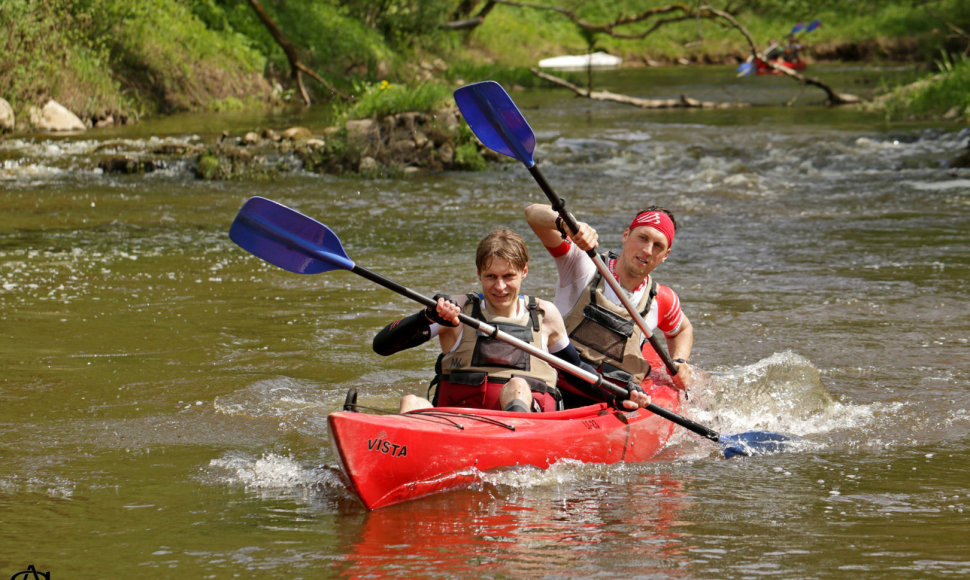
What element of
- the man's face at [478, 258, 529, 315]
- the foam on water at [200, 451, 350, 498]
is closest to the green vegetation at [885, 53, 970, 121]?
the man's face at [478, 258, 529, 315]

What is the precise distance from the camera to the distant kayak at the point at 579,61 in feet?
99.3

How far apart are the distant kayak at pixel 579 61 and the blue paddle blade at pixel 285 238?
2620 cm

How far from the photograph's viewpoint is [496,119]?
466 centimetres

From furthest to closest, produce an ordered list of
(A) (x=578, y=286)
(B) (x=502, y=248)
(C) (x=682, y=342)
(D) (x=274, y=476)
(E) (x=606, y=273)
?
(C) (x=682, y=342), (A) (x=578, y=286), (E) (x=606, y=273), (D) (x=274, y=476), (B) (x=502, y=248)

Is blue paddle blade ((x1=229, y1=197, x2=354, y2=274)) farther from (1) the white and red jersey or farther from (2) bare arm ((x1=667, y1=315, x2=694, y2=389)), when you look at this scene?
(2) bare arm ((x1=667, y1=315, x2=694, y2=389))

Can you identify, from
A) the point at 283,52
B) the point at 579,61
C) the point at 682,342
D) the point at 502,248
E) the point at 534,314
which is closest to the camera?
the point at 502,248

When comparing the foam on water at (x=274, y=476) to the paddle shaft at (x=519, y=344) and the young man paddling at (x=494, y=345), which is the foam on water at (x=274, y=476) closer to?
the young man paddling at (x=494, y=345)

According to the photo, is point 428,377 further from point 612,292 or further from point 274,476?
point 274,476

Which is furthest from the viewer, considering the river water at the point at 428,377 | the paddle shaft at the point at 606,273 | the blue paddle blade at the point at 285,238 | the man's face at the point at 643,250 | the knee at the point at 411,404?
the man's face at the point at 643,250

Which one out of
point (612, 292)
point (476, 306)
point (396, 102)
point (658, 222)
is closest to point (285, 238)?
point (476, 306)

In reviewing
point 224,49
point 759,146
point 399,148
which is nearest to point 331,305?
point 399,148

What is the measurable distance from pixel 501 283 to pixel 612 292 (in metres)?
0.72

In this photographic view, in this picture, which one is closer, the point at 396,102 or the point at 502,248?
the point at 502,248

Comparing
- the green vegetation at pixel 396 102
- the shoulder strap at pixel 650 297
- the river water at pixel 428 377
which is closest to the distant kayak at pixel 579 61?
the green vegetation at pixel 396 102
